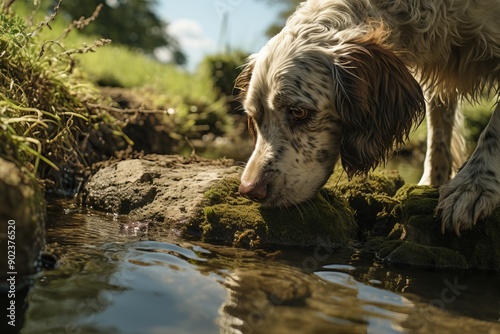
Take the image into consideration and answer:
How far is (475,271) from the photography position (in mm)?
3123

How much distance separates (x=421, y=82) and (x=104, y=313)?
9.35 ft

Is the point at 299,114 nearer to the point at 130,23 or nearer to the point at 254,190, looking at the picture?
the point at 254,190

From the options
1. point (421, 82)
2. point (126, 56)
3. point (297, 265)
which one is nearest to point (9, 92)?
point (297, 265)

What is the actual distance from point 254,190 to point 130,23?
99.2ft

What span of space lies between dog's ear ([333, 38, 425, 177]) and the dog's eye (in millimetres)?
189

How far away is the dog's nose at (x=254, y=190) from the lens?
3205 millimetres

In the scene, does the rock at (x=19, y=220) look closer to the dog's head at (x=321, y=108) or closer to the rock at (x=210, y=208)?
→ the rock at (x=210, y=208)

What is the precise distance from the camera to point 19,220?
2141mm

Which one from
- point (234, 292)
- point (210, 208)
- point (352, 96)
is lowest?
point (234, 292)

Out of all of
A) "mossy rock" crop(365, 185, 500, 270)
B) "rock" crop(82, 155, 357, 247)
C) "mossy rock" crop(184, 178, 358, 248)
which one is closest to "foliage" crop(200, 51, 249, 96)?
"rock" crop(82, 155, 357, 247)

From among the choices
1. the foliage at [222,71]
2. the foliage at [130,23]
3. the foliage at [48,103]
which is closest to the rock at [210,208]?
the foliage at [48,103]

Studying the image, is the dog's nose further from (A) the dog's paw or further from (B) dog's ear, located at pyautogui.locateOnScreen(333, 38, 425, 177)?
(A) the dog's paw

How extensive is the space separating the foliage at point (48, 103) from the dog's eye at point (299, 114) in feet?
4.18

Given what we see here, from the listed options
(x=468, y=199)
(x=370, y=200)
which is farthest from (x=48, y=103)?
(x=468, y=199)
